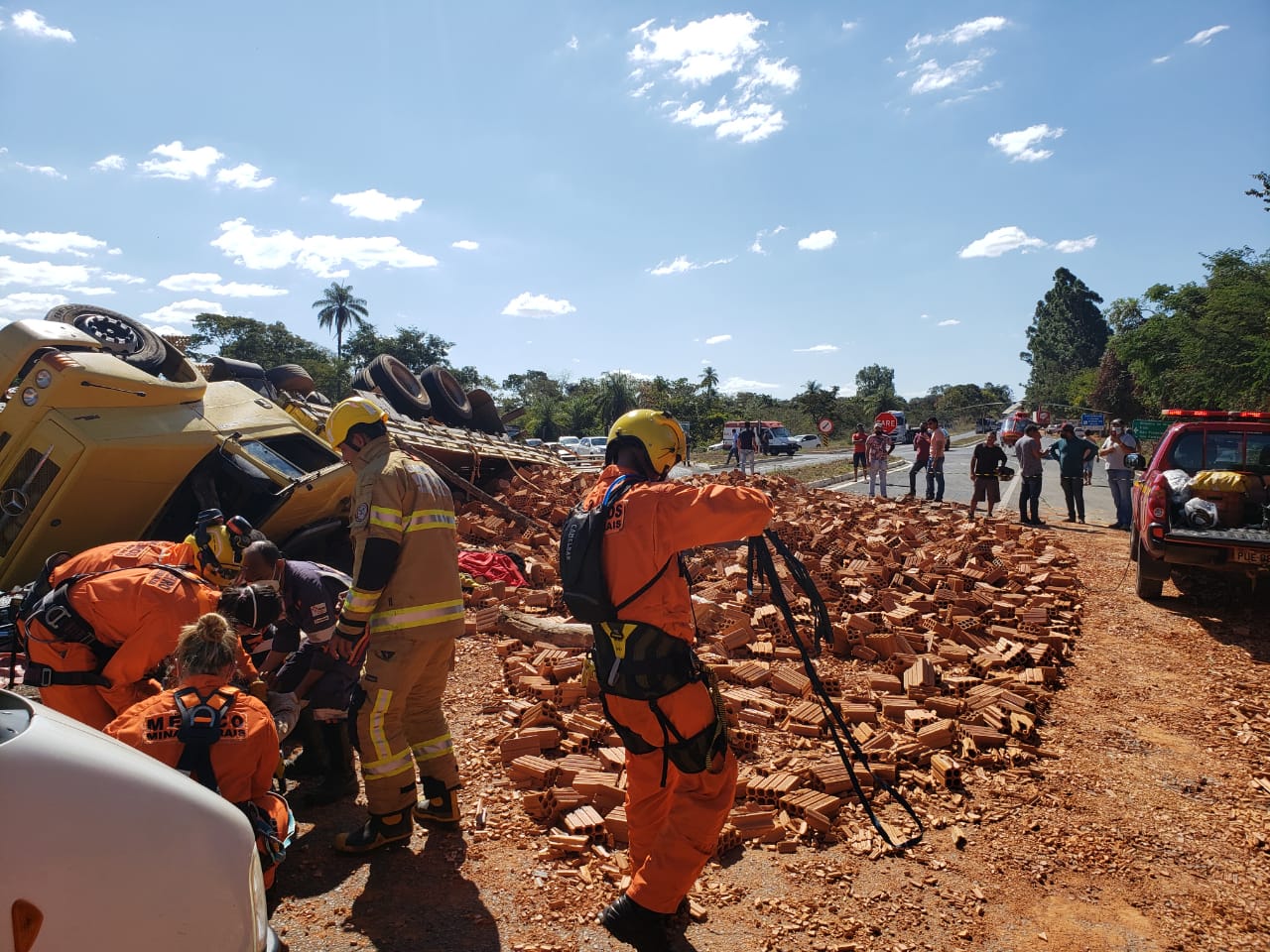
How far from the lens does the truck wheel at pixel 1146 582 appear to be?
25.2 ft

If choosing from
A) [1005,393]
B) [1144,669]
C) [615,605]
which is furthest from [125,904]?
[1005,393]

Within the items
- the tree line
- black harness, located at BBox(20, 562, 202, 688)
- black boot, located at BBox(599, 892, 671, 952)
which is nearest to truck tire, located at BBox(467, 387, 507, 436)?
black harness, located at BBox(20, 562, 202, 688)

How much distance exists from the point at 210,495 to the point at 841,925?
638cm

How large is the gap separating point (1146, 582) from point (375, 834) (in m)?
7.70

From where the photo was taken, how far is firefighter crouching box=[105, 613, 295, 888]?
2742mm

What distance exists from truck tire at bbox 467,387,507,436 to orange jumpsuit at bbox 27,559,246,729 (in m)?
13.0

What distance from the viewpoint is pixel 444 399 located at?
15.2m

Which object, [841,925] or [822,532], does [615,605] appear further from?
[822,532]

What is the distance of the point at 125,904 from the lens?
1609 mm

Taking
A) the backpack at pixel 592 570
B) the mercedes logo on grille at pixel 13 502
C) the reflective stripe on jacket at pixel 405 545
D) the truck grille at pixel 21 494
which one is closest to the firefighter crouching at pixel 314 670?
the reflective stripe on jacket at pixel 405 545

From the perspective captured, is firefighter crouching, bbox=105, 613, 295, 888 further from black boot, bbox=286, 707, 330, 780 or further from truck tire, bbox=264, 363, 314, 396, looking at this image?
truck tire, bbox=264, 363, 314, 396

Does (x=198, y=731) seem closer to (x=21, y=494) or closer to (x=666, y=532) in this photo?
(x=666, y=532)

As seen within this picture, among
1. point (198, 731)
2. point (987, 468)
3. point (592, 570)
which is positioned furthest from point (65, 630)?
point (987, 468)

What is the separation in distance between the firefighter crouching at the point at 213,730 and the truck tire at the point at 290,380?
9860 mm
